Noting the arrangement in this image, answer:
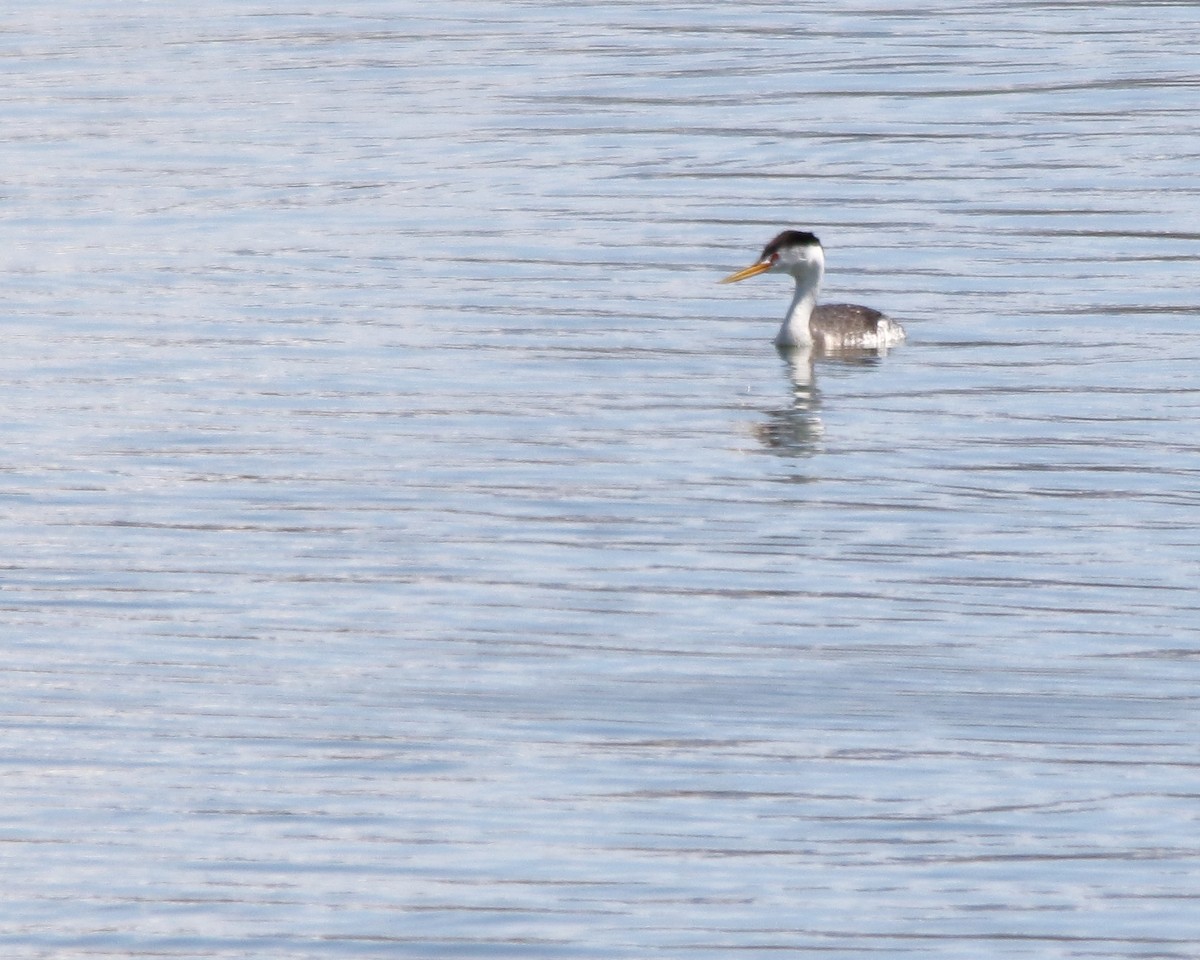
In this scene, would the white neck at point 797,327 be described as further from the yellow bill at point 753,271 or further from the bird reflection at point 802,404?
the yellow bill at point 753,271

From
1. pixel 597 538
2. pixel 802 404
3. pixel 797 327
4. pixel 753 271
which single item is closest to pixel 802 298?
pixel 797 327

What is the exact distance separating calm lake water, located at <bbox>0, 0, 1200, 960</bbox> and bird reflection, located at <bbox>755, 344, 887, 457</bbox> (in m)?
0.06

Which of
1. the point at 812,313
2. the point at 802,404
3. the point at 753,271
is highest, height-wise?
the point at 753,271

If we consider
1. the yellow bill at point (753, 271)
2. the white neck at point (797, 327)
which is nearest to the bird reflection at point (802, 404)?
the white neck at point (797, 327)

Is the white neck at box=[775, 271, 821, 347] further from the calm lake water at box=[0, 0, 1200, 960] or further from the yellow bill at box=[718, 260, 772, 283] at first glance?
the yellow bill at box=[718, 260, 772, 283]

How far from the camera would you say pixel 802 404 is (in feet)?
61.2

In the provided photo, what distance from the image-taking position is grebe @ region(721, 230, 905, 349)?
65.2 feet

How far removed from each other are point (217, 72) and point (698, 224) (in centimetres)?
1106

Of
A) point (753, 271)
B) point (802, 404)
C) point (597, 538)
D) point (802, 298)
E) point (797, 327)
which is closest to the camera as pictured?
point (597, 538)

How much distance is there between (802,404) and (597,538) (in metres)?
4.29

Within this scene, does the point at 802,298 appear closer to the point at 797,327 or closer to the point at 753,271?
the point at 797,327

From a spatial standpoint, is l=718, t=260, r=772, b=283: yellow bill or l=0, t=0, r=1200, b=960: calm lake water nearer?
l=0, t=0, r=1200, b=960: calm lake water

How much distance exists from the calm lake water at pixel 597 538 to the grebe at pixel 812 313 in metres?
0.25

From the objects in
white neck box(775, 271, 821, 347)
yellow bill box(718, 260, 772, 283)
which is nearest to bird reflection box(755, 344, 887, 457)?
white neck box(775, 271, 821, 347)
